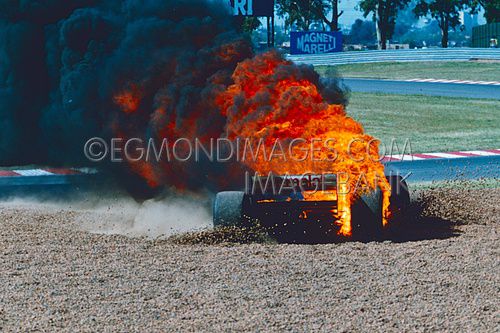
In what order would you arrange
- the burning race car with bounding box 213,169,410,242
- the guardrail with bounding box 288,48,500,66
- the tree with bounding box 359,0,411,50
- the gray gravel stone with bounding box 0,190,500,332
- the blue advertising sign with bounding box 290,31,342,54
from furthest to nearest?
1. the tree with bounding box 359,0,411,50
2. the blue advertising sign with bounding box 290,31,342,54
3. the guardrail with bounding box 288,48,500,66
4. the burning race car with bounding box 213,169,410,242
5. the gray gravel stone with bounding box 0,190,500,332

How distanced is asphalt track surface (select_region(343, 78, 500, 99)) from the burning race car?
24946mm

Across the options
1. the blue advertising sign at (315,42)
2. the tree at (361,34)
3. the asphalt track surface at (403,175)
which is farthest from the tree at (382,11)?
the tree at (361,34)

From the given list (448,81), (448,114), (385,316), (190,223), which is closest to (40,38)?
(190,223)

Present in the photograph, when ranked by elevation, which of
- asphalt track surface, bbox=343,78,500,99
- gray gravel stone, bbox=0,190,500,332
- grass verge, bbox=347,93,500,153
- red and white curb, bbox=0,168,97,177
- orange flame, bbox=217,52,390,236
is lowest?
grass verge, bbox=347,93,500,153

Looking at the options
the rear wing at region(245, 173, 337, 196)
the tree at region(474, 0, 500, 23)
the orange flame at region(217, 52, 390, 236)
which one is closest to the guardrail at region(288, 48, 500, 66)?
the tree at region(474, 0, 500, 23)

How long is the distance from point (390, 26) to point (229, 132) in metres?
85.3

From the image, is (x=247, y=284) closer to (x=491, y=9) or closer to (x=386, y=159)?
(x=386, y=159)

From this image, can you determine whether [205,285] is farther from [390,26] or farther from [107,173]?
[390,26]

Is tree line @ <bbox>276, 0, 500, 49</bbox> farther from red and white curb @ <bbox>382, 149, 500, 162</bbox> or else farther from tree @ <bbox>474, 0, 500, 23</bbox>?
red and white curb @ <bbox>382, 149, 500, 162</bbox>

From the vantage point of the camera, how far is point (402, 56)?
59531mm

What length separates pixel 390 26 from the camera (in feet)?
315

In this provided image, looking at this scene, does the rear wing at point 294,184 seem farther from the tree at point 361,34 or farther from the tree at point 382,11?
the tree at point 361,34

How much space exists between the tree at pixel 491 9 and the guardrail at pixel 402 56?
2971 cm

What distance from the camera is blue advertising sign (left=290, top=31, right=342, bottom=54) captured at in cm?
6228
